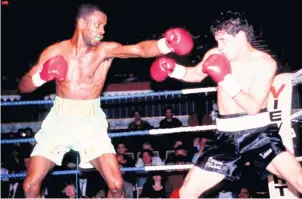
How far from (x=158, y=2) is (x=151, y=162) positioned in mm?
5968

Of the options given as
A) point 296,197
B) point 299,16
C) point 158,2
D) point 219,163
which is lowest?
point 296,197

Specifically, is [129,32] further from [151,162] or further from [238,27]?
[238,27]

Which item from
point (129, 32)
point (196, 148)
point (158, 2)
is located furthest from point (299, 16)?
point (196, 148)

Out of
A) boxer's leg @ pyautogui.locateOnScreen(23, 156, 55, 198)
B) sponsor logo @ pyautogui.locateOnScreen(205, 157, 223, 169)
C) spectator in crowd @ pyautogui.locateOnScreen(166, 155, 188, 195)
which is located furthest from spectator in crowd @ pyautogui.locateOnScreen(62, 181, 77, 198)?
sponsor logo @ pyautogui.locateOnScreen(205, 157, 223, 169)

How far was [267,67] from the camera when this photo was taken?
242 cm

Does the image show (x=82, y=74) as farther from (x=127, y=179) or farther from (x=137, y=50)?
(x=127, y=179)

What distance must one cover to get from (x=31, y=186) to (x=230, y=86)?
1.41m

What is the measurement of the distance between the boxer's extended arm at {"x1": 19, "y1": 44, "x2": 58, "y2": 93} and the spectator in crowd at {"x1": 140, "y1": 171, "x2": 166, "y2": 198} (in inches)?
108

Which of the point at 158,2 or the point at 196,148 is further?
the point at 158,2

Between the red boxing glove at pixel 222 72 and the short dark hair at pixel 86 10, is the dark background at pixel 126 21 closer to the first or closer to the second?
the short dark hair at pixel 86 10

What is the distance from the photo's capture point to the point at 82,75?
296 cm

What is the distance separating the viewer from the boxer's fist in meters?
2.75

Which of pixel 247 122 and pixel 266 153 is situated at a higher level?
pixel 247 122

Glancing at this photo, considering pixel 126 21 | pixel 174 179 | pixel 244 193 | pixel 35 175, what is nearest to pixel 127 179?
pixel 174 179
